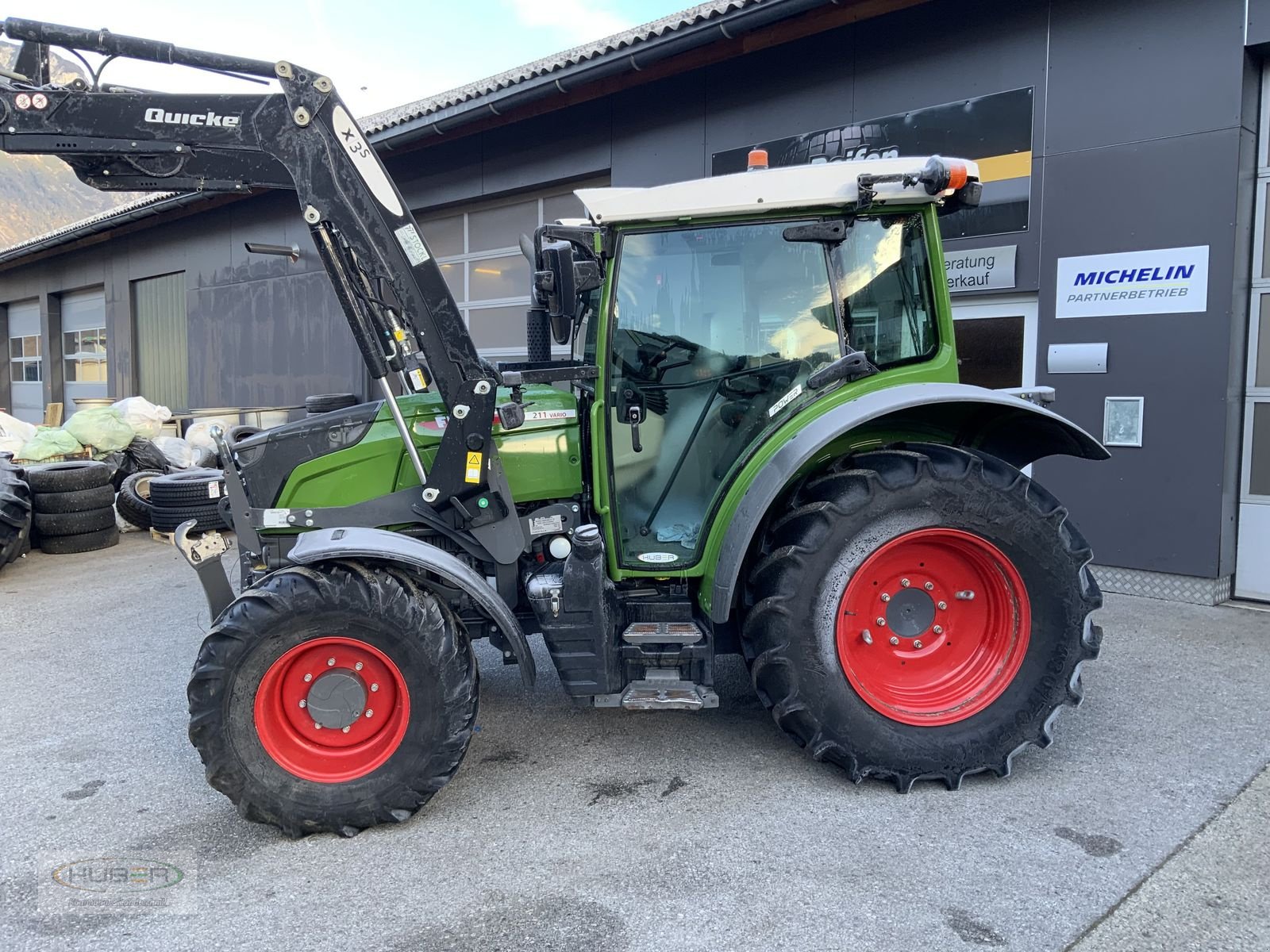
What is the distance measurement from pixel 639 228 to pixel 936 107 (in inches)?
161

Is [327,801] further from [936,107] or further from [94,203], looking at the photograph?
[94,203]

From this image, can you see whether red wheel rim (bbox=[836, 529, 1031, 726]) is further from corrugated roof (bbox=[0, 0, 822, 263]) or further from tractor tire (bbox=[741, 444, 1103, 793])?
corrugated roof (bbox=[0, 0, 822, 263])

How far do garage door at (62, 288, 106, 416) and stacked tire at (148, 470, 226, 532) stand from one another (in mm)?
11339

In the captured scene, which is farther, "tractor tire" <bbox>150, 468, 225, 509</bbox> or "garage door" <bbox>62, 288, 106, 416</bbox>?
"garage door" <bbox>62, 288, 106, 416</bbox>

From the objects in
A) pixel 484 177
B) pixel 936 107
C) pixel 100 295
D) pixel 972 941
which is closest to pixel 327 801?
pixel 972 941

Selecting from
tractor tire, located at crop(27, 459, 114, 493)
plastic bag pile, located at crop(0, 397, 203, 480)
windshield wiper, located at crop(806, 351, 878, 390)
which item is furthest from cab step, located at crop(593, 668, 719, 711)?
plastic bag pile, located at crop(0, 397, 203, 480)

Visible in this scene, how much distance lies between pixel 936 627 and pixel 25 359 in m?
23.6

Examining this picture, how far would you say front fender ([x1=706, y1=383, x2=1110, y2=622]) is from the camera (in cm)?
317

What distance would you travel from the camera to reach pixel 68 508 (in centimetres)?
802

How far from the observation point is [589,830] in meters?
3.00

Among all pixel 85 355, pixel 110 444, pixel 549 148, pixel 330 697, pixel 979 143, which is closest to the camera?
pixel 330 697

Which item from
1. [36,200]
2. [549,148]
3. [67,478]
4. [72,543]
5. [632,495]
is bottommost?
[72,543]

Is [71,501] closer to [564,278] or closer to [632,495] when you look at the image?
[632,495]

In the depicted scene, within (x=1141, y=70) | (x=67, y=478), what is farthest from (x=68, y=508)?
(x=1141, y=70)
